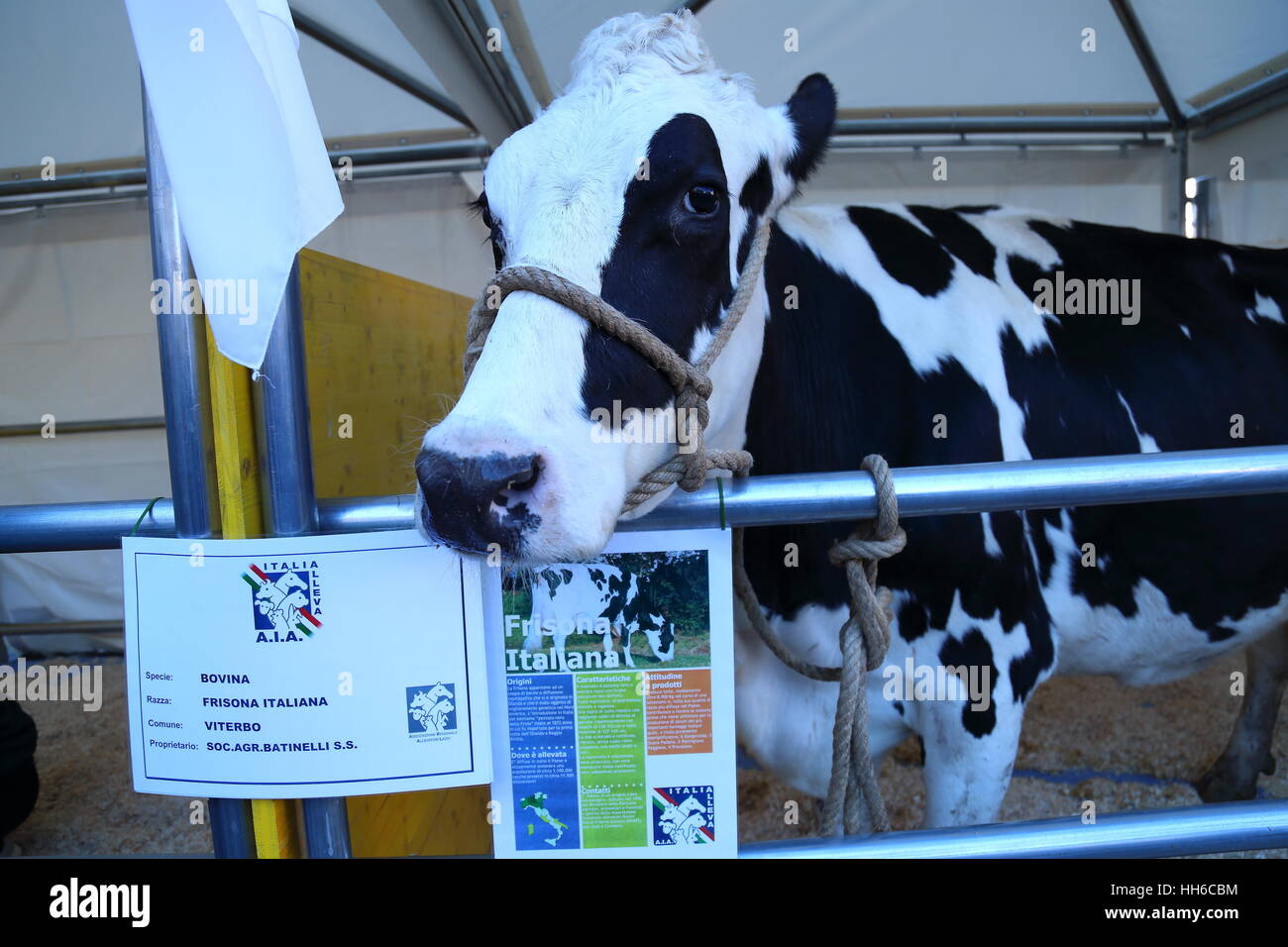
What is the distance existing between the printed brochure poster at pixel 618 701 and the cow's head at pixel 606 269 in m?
0.10

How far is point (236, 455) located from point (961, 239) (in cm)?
176

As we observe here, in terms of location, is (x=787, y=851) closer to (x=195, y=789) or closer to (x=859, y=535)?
(x=859, y=535)

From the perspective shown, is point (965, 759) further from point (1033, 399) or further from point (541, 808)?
point (541, 808)

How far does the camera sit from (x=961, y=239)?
6.45 ft

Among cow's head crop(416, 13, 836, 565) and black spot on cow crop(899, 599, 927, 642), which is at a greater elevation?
cow's head crop(416, 13, 836, 565)

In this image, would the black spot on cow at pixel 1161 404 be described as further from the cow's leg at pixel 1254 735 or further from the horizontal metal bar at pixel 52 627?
the horizontal metal bar at pixel 52 627

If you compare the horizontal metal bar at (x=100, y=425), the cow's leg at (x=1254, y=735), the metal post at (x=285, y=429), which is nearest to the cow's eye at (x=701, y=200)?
the metal post at (x=285, y=429)

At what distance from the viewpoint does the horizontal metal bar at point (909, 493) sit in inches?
33.8

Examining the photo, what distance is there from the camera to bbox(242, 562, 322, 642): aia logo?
0.84 m

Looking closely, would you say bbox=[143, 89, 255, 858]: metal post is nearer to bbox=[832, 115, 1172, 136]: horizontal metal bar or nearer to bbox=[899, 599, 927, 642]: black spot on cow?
bbox=[899, 599, 927, 642]: black spot on cow

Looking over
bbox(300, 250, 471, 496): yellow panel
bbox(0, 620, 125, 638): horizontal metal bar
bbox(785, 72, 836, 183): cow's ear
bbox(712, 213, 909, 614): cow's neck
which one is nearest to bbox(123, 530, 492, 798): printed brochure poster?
bbox(300, 250, 471, 496): yellow panel

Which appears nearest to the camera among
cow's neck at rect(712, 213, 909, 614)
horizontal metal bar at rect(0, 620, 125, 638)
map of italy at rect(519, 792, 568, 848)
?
map of italy at rect(519, 792, 568, 848)

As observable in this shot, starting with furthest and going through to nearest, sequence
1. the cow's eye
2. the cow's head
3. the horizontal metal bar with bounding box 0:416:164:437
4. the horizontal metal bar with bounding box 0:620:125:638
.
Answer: the horizontal metal bar with bounding box 0:416:164:437 < the horizontal metal bar with bounding box 0:620:125:638 < the cow's eye < the cow's head

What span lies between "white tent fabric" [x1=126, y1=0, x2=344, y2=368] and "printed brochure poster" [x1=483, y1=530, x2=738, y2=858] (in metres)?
0.39
